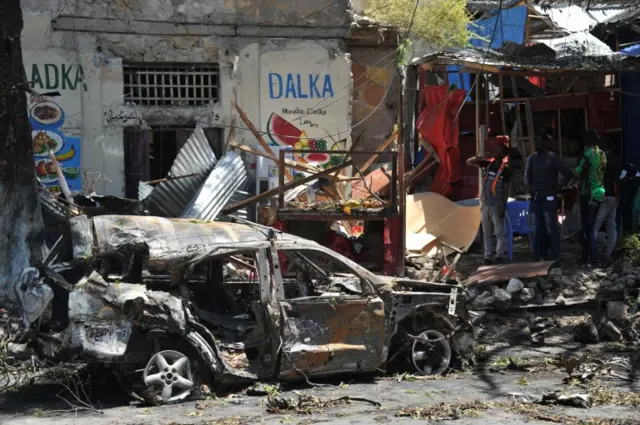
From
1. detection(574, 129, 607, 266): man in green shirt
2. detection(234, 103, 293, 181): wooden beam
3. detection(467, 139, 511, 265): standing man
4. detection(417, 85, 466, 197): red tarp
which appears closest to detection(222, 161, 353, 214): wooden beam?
detection(234, 103, 293, 181): wooden beam

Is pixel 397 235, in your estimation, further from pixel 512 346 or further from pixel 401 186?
pixel 512 346

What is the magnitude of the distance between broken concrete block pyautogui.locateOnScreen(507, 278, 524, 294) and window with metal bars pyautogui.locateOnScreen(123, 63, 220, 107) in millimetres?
6884

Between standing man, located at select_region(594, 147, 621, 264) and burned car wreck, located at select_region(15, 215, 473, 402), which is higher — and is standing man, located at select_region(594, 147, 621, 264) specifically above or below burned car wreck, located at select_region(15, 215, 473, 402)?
above

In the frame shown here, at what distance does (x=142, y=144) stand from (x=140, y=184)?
179cm

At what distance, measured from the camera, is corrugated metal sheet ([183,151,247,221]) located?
1488 centimetres

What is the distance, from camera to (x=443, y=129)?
1789cm

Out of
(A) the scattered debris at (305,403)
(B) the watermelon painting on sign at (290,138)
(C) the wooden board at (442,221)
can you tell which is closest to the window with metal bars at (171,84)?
(B) the watermelon painting on sign at (290,138)

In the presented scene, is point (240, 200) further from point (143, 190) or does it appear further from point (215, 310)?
point (215, 310)

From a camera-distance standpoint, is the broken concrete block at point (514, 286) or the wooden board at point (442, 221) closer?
the broken concrete block at point (514, 286)

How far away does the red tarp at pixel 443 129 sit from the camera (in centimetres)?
1789

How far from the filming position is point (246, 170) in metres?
17.2

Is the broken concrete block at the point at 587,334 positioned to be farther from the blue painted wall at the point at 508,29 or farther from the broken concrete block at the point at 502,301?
the blue painted wall at the point at 508,29

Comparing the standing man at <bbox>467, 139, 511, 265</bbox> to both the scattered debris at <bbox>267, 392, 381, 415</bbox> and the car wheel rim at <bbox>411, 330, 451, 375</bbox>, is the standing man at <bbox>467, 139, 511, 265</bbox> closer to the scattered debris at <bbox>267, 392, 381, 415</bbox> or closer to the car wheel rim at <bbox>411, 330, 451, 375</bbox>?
the car wheel rim at <bbox>411, 330, 451, 375</bbox>

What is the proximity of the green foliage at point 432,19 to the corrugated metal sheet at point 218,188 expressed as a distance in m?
7.13
